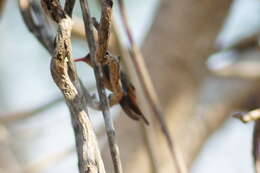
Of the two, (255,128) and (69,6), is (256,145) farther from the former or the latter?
(69,6)

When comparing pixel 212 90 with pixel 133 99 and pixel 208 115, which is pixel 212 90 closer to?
pixel 208 115

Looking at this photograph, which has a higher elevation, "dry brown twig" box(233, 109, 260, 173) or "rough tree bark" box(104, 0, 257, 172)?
"dry brown twig" box(233, 109, 260, 173)

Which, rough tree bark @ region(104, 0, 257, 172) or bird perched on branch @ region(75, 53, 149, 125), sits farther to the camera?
rough tree bark @ region(104, 0, 257, 172)

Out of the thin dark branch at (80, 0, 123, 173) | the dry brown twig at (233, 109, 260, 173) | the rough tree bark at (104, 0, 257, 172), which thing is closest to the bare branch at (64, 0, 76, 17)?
the thin dark branch at (80, 0, 123, 173)

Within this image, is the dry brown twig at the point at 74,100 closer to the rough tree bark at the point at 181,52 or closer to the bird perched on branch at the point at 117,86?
the bird perched on branch at the point at 117,86

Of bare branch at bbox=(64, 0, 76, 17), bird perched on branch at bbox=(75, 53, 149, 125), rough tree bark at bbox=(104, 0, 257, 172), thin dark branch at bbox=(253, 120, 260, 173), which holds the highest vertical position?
bare branch at bbox=(64, 0, 76, 17)

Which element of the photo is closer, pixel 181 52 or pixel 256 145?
pixel 256 145

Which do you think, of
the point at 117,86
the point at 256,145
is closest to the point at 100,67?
the point at 117,86

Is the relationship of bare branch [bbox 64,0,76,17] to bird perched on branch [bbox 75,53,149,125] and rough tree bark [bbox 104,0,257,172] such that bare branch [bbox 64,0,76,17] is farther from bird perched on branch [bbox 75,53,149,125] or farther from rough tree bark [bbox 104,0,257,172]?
rough tree bark [bbox 104,0,257,172]

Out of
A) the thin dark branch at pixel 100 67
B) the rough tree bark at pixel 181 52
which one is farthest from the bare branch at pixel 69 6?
the rough tree bark at pixel 181 52
